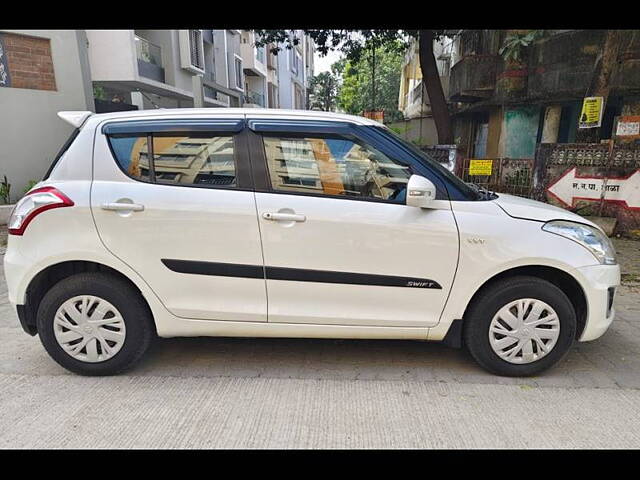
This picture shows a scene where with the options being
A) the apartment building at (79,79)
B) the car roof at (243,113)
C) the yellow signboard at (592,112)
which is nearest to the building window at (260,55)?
the apartment building at (79,79)

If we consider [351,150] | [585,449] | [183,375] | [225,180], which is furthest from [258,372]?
A: [585,449]

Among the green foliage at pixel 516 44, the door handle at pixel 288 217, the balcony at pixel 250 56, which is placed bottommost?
the door handle at pixel 288 217

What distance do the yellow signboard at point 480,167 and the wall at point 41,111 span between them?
30.9ft

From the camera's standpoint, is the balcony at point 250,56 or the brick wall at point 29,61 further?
the balcony at point 250,56

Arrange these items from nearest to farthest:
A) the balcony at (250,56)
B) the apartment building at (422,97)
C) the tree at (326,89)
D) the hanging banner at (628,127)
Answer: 1. the hanging banner at (628,127)
2. the apartment building at (422,97)
3. the balcony at (250,56)
4. the tree at (326,89)

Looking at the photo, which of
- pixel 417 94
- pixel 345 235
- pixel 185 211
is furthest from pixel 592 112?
pixel 417 94

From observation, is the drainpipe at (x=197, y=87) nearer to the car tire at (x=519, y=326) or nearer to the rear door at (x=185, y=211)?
the rear door at (x=185, y=211)

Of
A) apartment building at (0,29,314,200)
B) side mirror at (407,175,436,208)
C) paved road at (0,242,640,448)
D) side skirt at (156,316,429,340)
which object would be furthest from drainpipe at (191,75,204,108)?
side mirror at (407,175,436,208)

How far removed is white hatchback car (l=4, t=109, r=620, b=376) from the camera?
8.30ft

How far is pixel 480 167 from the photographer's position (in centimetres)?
838

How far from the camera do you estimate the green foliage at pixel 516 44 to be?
10.7 metres

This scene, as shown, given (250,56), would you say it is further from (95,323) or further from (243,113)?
(95,323)

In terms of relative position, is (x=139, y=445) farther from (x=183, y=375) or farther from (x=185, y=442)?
(x=183, y=375)

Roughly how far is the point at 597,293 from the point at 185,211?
2759mm
